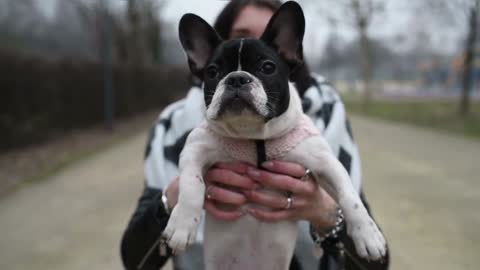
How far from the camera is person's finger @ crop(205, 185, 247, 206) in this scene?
1.62 meters

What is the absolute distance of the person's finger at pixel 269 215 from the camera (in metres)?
1.65

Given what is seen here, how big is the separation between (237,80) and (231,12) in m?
0.98

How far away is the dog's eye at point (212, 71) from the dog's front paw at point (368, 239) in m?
0.67

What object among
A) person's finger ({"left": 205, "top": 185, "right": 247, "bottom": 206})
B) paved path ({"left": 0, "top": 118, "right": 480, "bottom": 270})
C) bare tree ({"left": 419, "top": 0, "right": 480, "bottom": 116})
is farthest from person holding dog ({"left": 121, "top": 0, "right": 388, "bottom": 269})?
bare tree ({"left": 419, "top": 0, "right": 480, "bottom": 116})

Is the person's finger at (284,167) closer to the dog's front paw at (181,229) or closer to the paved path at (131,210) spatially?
the dog's front paw at (181,229)

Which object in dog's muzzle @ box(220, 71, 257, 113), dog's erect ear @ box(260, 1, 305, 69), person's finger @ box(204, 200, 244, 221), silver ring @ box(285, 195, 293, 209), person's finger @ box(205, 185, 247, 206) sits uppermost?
dog's erect ear @ box(260, 1, 305, 69)

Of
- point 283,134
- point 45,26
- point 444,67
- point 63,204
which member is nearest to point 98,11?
point 45,26

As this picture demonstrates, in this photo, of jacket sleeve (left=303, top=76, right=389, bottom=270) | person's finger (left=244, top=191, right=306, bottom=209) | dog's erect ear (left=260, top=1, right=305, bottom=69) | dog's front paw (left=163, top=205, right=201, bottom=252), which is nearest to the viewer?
dog's front paw (left=163, top=205, right=201, bottom=252)

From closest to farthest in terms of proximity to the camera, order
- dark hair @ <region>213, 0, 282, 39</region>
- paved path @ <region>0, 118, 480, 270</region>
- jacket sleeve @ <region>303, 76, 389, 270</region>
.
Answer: jacket sleeve @ <region>303, 76, 389, 270</region> < dark hair @ <region>213, 0, 282, 39</region> < paved path @ <region>0, 118, 480, 270</region>

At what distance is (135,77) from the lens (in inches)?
619

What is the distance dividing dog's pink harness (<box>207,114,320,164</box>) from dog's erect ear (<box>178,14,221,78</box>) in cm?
27

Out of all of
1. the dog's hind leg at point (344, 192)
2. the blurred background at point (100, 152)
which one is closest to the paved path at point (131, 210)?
the blurred background at point (100, 152)

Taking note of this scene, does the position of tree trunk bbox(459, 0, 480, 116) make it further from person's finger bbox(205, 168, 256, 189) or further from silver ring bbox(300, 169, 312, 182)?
person's finger bbox(205, 168, 256, 189)

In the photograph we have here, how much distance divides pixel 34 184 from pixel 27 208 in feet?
3.47
